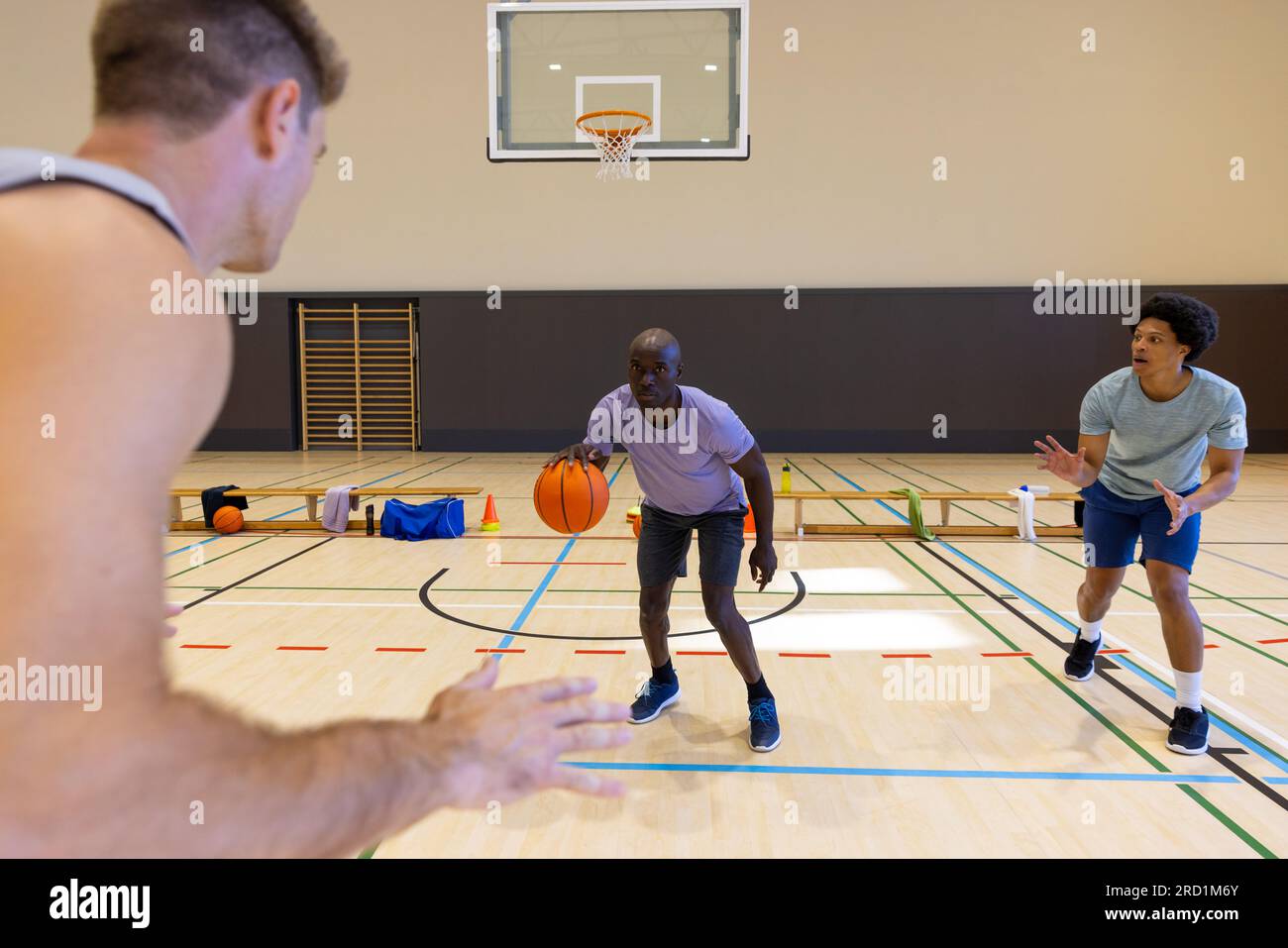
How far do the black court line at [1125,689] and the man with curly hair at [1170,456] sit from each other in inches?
4.0

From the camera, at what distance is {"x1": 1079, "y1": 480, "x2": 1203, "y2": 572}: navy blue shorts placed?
3.59 metres

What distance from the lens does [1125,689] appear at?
13.6ft

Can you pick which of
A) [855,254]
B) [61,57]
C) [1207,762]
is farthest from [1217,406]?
[61,57]

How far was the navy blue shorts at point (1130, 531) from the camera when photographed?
11.8 feet

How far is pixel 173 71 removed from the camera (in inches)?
32.9

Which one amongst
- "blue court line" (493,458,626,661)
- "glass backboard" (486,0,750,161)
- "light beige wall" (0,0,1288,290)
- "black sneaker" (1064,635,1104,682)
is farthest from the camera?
"light beige wall" (0,0,1288,290)

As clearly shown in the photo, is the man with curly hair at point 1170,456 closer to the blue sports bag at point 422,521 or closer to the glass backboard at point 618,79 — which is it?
the blue sports bag at point 422,521

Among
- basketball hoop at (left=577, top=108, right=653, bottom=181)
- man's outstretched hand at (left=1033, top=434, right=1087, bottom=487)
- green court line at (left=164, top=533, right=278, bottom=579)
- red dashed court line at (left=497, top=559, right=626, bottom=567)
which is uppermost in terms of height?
basketball hoop at (left=577, top=108, right=653, bottom=181)

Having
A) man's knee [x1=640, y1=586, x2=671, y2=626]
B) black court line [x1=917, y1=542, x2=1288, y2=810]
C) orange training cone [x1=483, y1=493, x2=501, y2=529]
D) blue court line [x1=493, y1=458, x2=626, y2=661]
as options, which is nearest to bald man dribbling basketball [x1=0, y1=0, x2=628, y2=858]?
man's knee [x1=640, y1=586, x2=671, y2=626]

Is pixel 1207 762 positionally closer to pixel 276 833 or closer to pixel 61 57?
pixel 276 833

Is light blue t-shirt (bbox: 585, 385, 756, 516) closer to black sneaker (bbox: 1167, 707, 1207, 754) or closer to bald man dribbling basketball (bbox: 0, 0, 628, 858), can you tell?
black sneaker (bbox: 1167, 707, 1207, 754)

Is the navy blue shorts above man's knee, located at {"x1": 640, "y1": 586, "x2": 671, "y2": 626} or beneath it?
above

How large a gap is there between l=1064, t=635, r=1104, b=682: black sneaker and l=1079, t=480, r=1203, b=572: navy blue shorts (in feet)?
1.37

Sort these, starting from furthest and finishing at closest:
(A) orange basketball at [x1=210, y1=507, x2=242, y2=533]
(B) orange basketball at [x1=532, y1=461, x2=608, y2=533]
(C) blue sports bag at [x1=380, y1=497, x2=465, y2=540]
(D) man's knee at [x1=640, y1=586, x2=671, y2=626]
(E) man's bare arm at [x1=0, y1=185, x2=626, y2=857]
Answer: (A) orange basketball at [x1=210, y1=507, x2=242, y2=533] → (C) blue sports bag at [x1=380, y1=497, x2=465, y2=540] → (B) orange basketball at [x1=532, y1=461, x2=608, y2=533] → (D) man's knee at [x1=640, y1=586, x2=671, y2=626] → (E) man's bare arm at [x1=0, y1=185, x2=626, y2=857]
